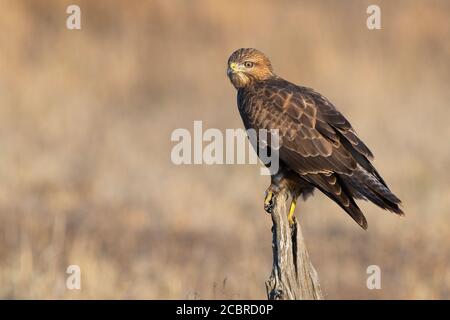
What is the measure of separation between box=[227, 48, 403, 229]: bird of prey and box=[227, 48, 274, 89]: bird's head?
0.84ft

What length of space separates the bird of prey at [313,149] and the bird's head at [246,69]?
26cm

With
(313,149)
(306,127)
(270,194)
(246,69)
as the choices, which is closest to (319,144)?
(313,149)

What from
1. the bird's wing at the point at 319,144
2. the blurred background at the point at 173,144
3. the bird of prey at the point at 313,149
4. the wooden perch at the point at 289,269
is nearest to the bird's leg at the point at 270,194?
the bird of prey at the point at 313,149

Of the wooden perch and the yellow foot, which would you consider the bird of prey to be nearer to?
the yellow foot

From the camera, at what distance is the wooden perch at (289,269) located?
566cm

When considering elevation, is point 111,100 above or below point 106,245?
above

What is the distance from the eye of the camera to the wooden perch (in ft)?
18.6

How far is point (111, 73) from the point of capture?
1614cm

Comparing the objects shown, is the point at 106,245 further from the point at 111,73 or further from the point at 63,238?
the point at 111,73

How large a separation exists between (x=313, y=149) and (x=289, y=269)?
111cm

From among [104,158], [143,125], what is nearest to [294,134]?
[104,158]

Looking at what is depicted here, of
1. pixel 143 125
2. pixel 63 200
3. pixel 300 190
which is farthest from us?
pixel 143 125

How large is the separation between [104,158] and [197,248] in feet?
10.3
